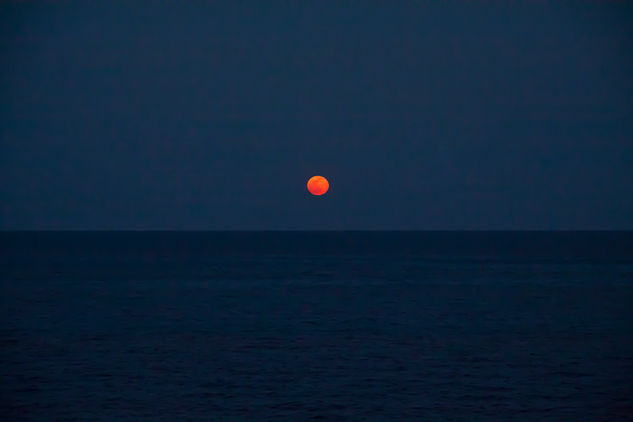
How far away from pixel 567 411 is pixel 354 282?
40.8 metres

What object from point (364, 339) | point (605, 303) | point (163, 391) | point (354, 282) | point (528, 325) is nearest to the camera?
point (163, 391)

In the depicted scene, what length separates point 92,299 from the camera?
4453cm

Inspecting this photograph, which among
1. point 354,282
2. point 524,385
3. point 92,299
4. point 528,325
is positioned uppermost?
point 354,282

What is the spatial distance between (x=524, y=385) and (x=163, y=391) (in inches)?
427

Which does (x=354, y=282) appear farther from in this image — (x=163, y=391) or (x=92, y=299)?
(x=163, y=391)

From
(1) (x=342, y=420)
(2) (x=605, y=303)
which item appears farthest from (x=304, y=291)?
(1) (x=342, y=420)

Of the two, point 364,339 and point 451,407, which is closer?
point 451,407

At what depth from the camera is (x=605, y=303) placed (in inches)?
1631

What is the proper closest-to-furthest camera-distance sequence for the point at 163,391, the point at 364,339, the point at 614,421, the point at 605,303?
the point at 614,421 < the point at 163,391 < the point at 364,339 < the point at 605,303

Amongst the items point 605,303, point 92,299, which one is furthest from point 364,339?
point 92,299

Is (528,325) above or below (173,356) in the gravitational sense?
above

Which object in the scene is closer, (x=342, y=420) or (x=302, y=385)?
(x=342, y=420)

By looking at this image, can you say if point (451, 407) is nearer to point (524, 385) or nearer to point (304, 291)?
point (524, 385)

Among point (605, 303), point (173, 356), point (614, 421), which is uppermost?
point (605, 303)
